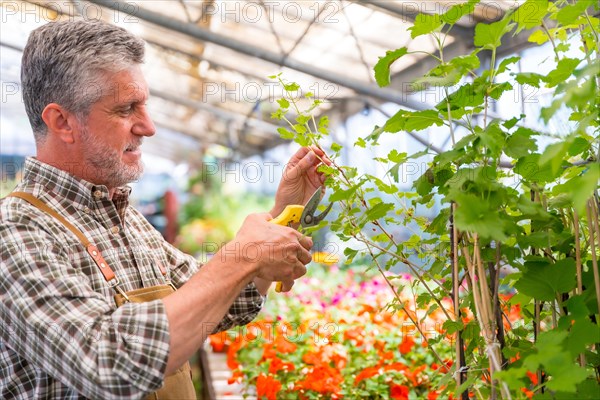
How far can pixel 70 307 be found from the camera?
118cm

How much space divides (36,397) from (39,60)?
704 millimetres

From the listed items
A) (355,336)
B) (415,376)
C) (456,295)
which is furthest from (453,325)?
(355,336)

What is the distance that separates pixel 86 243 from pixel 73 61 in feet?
1.28

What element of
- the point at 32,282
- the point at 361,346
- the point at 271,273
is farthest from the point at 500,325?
the point at 361,346

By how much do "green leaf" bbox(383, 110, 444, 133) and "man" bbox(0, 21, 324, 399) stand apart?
335 millimetres

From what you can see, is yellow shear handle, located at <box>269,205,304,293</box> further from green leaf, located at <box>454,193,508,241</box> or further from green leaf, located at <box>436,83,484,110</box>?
green leaf, located at <box>454,193,508,241</box>

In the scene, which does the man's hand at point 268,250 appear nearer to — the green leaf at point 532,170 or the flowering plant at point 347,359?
the flowering plant at point 347,359

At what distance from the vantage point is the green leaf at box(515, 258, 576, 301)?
1058 mm

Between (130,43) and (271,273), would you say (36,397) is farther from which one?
(130,43)

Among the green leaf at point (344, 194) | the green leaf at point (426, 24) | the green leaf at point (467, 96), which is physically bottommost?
the green leaf at point (344, 194)

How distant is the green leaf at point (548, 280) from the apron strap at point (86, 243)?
2.55 feet

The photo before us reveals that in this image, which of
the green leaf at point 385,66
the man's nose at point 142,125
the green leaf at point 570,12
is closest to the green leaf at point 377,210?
the green leaf at point 385,66

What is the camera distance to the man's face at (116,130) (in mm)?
1469

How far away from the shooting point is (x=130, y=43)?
1511 millimetres
